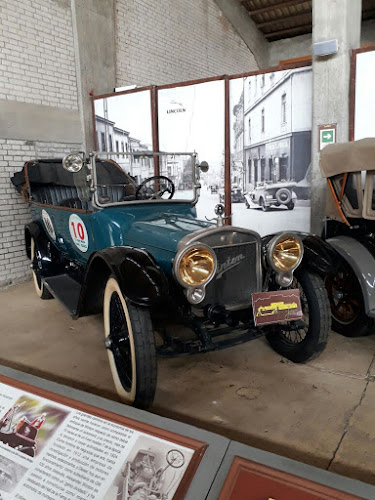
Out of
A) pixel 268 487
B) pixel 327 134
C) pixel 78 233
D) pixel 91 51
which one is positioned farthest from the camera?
pixel 91 51

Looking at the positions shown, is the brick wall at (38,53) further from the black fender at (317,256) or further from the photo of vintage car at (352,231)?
the black fender at (317,256)

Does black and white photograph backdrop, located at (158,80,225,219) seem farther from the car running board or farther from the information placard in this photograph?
the information placard

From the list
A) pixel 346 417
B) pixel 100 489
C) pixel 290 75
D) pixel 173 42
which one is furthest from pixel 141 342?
pixel 173 42

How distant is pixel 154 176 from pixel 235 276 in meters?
1.39

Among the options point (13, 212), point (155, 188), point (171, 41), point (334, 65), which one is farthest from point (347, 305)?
point (171, 41)

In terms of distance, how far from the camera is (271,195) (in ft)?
16.3

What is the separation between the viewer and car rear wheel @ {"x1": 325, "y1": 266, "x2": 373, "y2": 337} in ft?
10.2

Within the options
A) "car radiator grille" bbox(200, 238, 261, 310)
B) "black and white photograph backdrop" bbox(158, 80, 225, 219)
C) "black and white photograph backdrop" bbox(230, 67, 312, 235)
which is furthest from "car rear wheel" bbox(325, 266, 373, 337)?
"black and white photograph backdrop" bbox(158, 80, 225, 219)

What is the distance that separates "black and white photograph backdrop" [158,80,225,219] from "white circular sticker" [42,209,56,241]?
212 cm

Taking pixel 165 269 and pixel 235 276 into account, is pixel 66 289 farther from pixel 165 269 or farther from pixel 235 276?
pixel 235 276

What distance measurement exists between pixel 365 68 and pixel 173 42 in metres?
4.51

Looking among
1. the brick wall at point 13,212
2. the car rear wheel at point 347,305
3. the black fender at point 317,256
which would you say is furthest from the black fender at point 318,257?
the brick wall at point 13,212

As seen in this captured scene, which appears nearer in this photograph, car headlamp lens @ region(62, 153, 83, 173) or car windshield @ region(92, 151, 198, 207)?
car headlamp lens @ region(62, 153, 83, 173)

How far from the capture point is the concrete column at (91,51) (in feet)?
18.3
